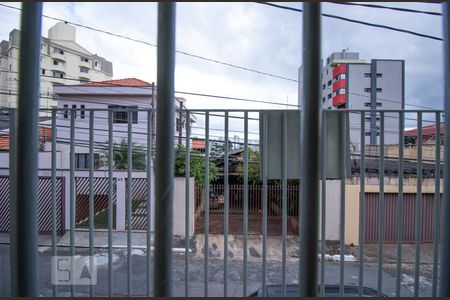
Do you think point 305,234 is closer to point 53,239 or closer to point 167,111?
point 167,111

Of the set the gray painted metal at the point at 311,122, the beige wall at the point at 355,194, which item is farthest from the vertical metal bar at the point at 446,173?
the beige wall at the point at 355,194

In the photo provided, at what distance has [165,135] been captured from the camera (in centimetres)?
90

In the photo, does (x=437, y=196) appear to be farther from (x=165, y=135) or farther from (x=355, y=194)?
(x=355, y=194)

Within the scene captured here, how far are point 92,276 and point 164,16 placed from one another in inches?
57.1

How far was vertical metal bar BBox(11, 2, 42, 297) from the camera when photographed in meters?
0.93

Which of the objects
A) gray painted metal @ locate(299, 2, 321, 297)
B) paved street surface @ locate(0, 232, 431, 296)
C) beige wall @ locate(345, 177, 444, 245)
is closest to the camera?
gray painted metal @ locate(299, 2, 321, 297)

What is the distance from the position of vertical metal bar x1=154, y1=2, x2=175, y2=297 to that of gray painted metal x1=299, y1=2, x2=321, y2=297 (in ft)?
1.29

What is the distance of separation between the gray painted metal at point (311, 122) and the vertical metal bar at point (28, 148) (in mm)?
827

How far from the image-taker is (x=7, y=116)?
1.66m

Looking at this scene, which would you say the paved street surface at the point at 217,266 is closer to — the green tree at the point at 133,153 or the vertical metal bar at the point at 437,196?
the green tree at the point at 133,153

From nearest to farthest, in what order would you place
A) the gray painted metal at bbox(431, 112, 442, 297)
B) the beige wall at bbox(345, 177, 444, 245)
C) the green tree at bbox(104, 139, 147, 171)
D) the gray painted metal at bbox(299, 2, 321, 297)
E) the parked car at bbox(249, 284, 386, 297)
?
the gray painted metal at bbox(299, 2, 321, 297) → the gray painted metal at bbox(431, 112, 442, 297) → the parked car at bbox(249, 284, 386, 297) → the green tree at bbox(104, 139, 147, 171) → the beige wall at bbox(345, 177, 444, 245)

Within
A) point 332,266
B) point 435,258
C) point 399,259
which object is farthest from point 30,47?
point 332,266

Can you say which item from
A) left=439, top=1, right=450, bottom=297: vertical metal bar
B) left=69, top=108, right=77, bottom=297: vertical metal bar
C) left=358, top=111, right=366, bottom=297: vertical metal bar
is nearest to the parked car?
left=358, top=111, right=366, bottom=297: vertical metal bar

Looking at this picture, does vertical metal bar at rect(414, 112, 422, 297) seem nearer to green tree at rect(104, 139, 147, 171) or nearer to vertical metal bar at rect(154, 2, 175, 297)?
vertical metal bar at rect(154, 2, 175, 297)
